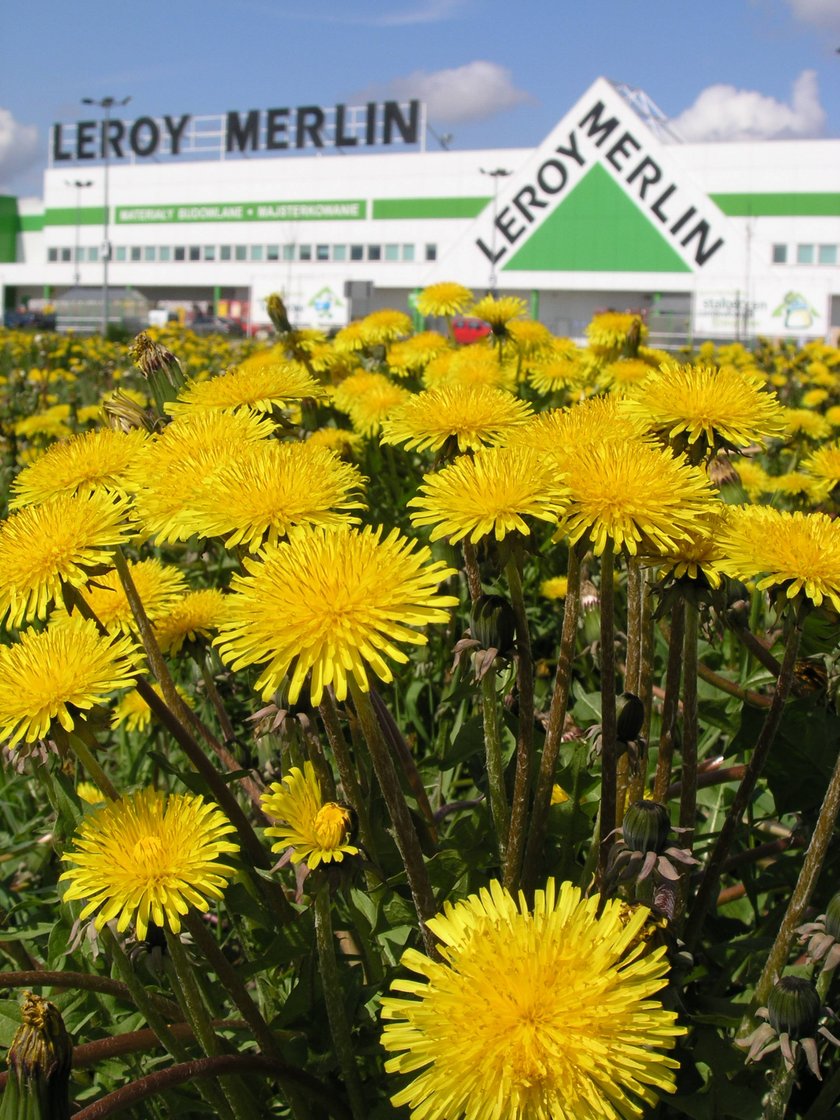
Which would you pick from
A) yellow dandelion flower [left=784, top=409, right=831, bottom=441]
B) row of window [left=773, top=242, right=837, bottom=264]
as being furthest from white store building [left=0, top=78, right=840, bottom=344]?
yellow dandelion flower [left=784, top=409, right=831, bottom=441]

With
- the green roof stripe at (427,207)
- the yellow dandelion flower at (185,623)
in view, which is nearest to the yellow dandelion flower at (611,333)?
the yellow dandelion flower at (185,623)

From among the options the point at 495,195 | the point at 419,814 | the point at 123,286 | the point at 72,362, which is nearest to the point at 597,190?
the point at 495,195

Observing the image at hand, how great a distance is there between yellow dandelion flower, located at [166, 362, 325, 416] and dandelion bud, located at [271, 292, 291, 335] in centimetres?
173

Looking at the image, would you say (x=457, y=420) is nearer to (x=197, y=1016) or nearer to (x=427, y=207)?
(x=197, y=1016)

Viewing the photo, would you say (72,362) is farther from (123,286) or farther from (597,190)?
(123,286)

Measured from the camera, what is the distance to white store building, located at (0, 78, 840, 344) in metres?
36.8

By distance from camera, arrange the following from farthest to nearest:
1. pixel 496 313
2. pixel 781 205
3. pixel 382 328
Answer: pixel 781 205
pixel 382 328
pixel 496 313

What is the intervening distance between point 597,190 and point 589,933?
40153 mm

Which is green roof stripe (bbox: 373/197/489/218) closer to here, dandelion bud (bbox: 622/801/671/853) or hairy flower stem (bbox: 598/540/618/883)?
hairy flower stem (bbox: 598/540/618/883)

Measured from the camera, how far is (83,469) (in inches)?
59.9

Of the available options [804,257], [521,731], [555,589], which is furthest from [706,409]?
[804,257]

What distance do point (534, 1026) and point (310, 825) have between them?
402 millimetres

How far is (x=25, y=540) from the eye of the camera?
1.29m

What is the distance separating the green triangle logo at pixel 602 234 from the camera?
37.7 m
